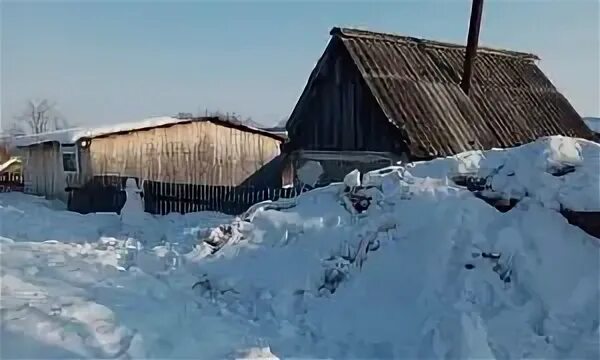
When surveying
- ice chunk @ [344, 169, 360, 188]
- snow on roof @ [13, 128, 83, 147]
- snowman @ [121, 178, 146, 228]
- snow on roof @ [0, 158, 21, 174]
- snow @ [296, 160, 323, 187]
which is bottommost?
snowman @ [121, 178, 146, 228]

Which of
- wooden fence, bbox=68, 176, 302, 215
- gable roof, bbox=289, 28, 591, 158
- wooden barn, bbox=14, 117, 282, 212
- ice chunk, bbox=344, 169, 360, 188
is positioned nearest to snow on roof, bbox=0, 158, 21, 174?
wooden barn, bbox=14, 117, 282, 212

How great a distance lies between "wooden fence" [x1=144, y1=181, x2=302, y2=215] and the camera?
13523mm

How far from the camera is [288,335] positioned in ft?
18.0

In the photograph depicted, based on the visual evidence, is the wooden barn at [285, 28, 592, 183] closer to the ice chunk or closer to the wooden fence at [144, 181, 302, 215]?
the wooden fence at [144, 181, 302, 215]

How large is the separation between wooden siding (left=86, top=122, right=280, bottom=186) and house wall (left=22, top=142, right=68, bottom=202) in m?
1.30

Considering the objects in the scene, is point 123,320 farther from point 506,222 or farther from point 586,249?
point 586,249

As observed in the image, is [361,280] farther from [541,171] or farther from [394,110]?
[394,110]

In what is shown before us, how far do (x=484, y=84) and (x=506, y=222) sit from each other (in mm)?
11719

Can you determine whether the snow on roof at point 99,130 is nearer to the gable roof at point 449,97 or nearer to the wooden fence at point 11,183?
the wooden fence at point 11,183

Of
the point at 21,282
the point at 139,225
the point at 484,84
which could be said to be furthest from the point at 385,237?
the point at 484,84

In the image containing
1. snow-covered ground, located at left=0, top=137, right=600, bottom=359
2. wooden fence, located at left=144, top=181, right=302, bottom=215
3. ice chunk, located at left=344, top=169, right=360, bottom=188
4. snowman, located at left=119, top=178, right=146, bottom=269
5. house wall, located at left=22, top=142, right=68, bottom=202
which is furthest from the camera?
house wall, located at left=22, top=142, right=68, bottom=202

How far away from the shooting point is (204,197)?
47.4ft

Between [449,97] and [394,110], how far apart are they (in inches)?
92.4

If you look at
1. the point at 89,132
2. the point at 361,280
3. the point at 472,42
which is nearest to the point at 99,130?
the point at 89,132
